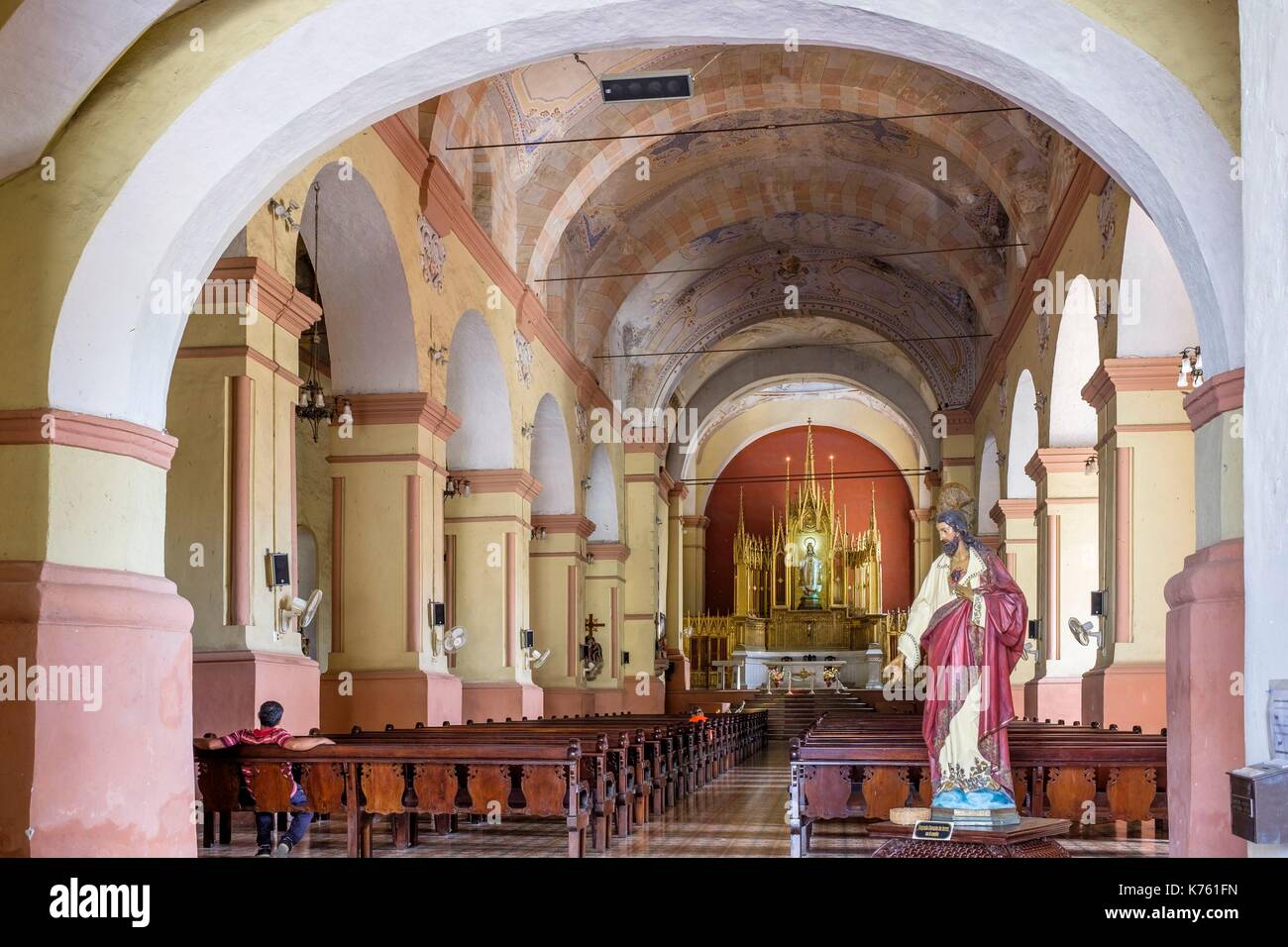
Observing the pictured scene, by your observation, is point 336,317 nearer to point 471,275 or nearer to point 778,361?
point 471,275

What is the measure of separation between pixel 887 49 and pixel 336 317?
709cm

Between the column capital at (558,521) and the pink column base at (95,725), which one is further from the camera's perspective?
the column capital at (558,521)

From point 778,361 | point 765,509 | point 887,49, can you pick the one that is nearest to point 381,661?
point 887,49

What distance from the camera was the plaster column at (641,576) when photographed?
2512cm

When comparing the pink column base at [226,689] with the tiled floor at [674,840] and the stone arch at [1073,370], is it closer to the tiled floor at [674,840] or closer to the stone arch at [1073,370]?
the tiled floor at [674,840]

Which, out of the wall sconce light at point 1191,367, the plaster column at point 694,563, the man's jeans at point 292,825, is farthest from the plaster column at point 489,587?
the plaster column at point 694,563

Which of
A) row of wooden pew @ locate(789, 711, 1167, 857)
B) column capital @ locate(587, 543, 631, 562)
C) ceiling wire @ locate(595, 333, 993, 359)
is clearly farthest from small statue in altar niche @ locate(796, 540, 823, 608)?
row of wooden pew @ locate(789, 711, 1167, 857)

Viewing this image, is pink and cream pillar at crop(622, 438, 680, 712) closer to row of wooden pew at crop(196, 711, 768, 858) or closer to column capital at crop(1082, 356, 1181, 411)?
column capital at crop(1082, 356, 1181, 411)

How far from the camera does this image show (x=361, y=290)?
42.3ft

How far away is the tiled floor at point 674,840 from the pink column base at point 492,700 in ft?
13.6

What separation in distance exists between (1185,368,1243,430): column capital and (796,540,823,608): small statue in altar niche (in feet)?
92.6

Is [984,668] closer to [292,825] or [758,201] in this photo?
[292,825]

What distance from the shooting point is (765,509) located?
121 feet

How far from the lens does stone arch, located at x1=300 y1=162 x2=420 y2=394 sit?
40.0 feet
